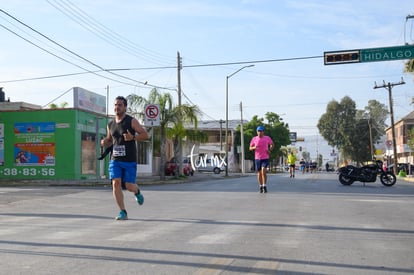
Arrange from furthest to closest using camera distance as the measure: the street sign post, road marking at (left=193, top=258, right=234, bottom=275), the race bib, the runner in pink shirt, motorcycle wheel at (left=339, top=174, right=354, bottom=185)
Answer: the street sign post → motorcycle wheel at (left=339, top=174, right=354, bottom=185) → the runner in pink shirt → the race bib → road marking at (left=193, top=258, right=234, bottom=275)

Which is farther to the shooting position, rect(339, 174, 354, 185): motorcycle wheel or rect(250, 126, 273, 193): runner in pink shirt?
rect(339, 174, 354, 185): motorcycle wheel

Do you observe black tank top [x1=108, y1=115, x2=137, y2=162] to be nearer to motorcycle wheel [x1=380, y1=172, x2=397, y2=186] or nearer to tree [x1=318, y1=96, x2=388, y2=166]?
motorcycle wheel [x1=380, y1=172, x2=397, y2=186]

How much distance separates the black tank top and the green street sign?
17108 millimetres

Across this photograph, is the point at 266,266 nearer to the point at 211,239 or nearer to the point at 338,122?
the point at 211,239

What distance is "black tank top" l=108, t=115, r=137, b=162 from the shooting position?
8.52m

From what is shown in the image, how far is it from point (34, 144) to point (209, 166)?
1125 inches

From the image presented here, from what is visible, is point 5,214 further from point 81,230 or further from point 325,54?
point 325,54

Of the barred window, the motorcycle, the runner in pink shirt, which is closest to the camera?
the runner in pink shirt

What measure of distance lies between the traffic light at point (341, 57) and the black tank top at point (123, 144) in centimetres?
1654

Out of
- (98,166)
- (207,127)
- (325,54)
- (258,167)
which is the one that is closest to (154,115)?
(98,166)

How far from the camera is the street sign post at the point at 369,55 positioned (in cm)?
2323

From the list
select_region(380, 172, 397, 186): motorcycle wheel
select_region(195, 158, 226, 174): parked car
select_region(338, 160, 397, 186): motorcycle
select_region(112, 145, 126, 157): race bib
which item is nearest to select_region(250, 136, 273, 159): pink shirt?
select_region(112, 145, 126, 157): race bib

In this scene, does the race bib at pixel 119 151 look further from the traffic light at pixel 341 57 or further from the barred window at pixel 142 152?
the barred window at pixel 142 152

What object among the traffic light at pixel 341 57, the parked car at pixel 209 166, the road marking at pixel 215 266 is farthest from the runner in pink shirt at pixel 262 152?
the parked car at pixel 209 166
